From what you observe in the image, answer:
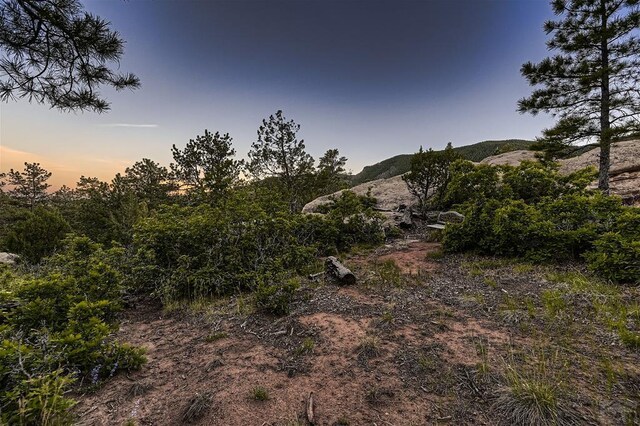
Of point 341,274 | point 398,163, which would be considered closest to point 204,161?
point 341,274

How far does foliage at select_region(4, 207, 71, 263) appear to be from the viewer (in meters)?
12.5

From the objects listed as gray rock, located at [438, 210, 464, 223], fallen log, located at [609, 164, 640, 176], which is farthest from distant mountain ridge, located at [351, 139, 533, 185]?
gray rock, located at [438, 210, 464, 223]

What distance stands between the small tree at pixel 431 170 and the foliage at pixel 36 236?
17.6 meters

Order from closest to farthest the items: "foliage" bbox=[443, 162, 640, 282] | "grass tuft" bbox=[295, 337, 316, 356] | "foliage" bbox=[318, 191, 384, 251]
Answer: "grass tuft" bbox=[295, 337, 316, 356] < "foliage" bbox=[443, 162, 640, 282] < "foliage" bbox=[318, 191, 384, 251]

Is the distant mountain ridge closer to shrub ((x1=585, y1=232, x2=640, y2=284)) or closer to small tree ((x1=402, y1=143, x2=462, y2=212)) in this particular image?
small tree ((x1=402, y1=143, x2=462, y2=212))

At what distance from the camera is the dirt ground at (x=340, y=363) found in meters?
2.30

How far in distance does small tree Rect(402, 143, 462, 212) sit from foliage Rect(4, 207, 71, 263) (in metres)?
17.6

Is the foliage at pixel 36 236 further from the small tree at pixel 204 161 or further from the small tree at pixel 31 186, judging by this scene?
the small tree at pixel 31 186

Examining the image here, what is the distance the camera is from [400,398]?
246 centimetres

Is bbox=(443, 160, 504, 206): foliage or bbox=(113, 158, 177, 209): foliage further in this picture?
bbox=(113, 158, 177, 209): foliage

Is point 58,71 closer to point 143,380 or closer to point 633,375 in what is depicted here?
point 143,380

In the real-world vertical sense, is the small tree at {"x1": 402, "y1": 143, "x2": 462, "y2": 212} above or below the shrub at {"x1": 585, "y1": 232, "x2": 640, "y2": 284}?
above

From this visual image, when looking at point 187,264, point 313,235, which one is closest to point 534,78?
point 313,235

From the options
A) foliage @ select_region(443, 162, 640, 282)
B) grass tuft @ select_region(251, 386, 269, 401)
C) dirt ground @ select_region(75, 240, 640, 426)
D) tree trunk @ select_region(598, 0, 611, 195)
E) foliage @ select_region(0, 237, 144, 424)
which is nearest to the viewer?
foliage @ select_region(0, 237, 144, 424)
